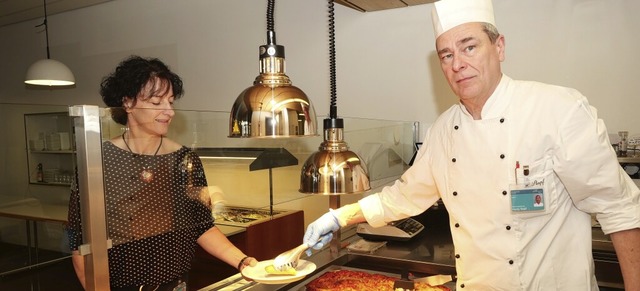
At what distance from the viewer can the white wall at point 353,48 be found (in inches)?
103

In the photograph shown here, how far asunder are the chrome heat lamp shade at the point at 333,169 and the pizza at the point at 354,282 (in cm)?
47

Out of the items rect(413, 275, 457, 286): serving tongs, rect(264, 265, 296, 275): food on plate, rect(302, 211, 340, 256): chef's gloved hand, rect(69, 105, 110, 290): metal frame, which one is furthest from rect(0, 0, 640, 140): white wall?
rect(69, 105, 110, 290): metal frame

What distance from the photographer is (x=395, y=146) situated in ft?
10.2

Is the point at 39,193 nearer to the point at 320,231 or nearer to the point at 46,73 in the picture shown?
the point at 320,231

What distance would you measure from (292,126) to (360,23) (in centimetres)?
235

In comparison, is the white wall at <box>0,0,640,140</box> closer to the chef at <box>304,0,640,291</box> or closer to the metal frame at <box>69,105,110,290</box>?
the chef at <box>304,0,640,291</box>

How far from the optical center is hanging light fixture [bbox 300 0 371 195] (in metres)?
1.55

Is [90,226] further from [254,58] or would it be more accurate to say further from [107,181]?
[254,58]

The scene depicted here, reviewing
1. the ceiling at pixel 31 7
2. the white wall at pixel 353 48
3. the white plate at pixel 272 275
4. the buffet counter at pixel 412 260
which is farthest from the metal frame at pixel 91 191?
the ceiling at pixel 31 7

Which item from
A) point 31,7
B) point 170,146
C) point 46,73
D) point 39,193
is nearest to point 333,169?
point 170,146

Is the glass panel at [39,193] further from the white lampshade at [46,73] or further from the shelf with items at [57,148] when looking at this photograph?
the white lampshade at [46,73]

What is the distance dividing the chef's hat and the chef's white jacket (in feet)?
0.87

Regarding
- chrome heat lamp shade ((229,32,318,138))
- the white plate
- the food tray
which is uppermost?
chrome heat lamp shade ((229,32,318,138))

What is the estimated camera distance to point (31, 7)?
4.99 metres
